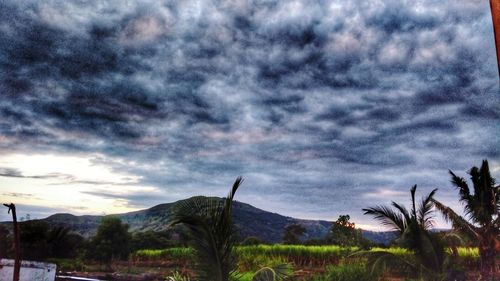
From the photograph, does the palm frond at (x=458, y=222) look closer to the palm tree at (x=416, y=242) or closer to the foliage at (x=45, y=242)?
the palm tree at (x=416, y=242)

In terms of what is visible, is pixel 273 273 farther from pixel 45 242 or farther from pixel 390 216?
pixel 45 242

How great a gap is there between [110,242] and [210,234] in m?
32.5

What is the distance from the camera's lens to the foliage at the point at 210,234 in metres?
6.06

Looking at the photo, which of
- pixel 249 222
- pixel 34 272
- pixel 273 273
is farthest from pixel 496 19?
pixel 249 222

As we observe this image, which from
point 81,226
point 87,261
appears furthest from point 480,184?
point 81,226

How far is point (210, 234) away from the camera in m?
6.06

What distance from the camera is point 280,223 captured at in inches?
2874

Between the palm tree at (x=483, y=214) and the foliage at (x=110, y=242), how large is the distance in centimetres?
2796

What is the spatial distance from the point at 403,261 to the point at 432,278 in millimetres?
857

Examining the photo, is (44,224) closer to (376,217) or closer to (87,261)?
(87,261)

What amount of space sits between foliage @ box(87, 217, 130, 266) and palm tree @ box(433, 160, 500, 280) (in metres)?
28.0

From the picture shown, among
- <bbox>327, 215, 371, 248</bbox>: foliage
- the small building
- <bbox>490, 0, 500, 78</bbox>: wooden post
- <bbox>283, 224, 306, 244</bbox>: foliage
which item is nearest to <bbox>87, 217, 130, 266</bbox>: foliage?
<bbox>283, 224, 306, 244</bbox>: foliage

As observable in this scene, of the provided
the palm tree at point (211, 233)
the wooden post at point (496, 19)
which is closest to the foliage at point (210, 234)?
the palm tree at point (211, 233)

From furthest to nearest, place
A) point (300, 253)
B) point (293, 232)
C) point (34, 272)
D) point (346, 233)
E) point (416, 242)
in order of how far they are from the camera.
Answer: point (293, 232) < point (346, 233) < point (300, 253) < point (34, 272) < point (416, 242)
